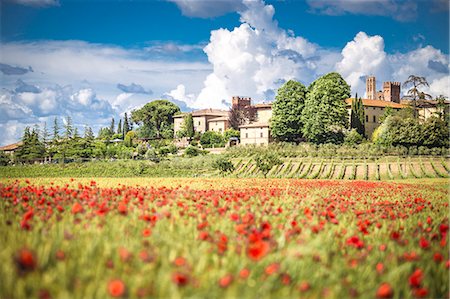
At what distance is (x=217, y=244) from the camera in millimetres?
4441

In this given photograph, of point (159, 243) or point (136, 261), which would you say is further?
point (159, 243)

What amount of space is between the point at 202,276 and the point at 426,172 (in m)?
36.7

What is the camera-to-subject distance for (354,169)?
3928 centimetres

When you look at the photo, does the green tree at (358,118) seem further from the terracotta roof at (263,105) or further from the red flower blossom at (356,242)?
the red flower blossom at (356,242)

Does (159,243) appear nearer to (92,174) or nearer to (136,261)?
(136,261)

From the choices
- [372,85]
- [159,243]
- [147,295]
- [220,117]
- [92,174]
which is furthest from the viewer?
[372,85]

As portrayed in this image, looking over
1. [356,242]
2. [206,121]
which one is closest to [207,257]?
[356,242]

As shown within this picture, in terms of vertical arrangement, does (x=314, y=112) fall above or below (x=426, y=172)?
above

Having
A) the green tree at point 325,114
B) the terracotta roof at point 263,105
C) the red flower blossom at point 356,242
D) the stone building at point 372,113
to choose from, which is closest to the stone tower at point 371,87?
the stone building at point 372,113

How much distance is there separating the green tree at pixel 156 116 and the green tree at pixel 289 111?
37422 millimetres

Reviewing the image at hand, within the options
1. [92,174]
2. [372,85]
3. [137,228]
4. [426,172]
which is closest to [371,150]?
[426,172]

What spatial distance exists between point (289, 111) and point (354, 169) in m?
28.5

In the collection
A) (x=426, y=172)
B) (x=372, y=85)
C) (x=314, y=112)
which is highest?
(x=372, y=85)

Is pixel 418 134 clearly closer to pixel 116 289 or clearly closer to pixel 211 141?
pixel 211 141
